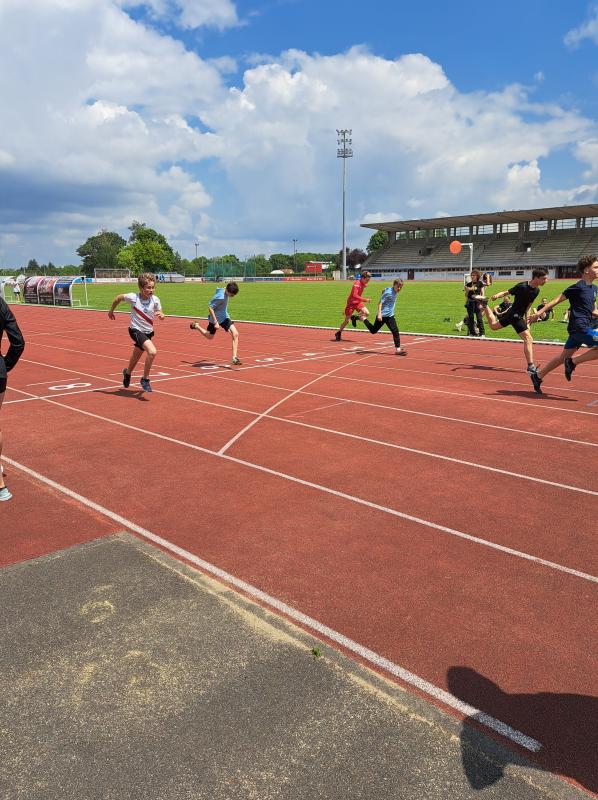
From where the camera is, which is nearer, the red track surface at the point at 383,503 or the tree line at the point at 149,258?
the red track surface at the point at 383,503

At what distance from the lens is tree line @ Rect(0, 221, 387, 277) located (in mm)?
136375

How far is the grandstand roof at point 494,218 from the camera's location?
80.2 metres

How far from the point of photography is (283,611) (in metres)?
3.86

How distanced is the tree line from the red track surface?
113m

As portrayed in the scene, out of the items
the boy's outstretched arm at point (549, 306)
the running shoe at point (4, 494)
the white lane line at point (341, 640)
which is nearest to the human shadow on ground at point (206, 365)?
the boy's outstretched arm at point (549, 306)

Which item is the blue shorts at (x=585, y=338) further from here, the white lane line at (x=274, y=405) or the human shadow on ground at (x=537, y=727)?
the human shadow on ground at (x=537, y=727)

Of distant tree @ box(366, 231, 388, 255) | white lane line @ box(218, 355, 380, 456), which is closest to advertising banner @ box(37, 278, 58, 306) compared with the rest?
white lane line @ box(218, 355, 380, 456)

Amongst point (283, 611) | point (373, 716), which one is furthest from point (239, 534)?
point (373, 716)

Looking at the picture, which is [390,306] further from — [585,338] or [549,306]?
[585,338]

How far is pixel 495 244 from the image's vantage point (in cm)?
9006

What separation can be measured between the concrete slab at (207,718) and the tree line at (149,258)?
4706 inches

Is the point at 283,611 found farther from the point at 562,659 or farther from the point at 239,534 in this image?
the point at 562,659

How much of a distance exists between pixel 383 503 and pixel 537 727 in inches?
116

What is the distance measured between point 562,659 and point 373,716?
4.03 feet
